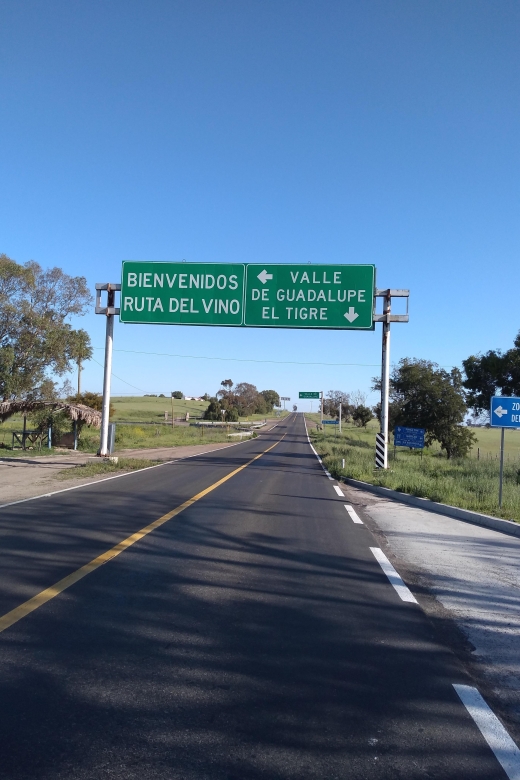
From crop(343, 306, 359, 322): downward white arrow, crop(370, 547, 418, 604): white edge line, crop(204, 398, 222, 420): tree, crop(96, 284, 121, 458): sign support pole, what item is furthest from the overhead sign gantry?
crop(204, 398, 222, 420): tree

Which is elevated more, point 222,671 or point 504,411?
point 504,411

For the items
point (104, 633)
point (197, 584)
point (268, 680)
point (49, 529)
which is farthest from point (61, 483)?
point (268, 680)

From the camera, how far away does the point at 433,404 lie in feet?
137

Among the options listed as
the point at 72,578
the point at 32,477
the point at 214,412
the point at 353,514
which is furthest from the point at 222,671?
the point at 214,412

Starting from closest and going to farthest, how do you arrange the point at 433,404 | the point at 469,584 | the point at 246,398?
the point at 469,584 < the point at 433,404 < the point at 246,398

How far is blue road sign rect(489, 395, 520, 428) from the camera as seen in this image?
13992 millimetres

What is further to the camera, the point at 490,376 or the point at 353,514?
the point at 490,376

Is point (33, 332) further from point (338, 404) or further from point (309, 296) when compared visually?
point (338, 404)

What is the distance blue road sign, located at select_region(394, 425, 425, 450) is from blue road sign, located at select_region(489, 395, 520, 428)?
1457cm

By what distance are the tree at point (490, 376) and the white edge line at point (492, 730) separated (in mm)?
28119

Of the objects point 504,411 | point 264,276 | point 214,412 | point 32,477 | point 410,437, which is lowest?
point 32,477

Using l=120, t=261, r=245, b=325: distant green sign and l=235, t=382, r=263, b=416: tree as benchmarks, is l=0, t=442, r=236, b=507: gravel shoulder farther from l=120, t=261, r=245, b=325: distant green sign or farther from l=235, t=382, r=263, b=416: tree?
l=235, t=382, r=263, b=416: tree

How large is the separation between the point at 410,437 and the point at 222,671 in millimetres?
25254

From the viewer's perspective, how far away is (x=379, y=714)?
4020mm
